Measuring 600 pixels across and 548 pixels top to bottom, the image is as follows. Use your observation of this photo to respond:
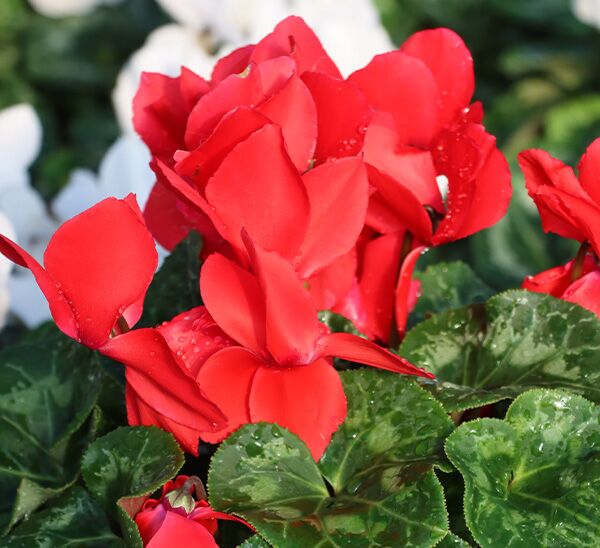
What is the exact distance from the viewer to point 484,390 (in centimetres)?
71

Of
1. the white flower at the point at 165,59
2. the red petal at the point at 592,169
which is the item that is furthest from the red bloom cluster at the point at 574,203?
the white flower at the point at 165,59

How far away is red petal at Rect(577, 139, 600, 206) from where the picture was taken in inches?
26.7

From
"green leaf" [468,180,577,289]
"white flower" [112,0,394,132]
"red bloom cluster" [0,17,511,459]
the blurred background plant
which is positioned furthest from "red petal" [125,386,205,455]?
"green leaf" [468,180,577,289]

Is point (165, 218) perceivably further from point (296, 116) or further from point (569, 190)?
point (569, 190)

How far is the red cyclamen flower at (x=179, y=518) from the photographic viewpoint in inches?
24.1

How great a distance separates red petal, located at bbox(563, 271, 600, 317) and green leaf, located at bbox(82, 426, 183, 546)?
0.29 m

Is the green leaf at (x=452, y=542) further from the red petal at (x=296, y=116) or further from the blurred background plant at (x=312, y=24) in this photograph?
the blurred background plant at (x=312, y=24)

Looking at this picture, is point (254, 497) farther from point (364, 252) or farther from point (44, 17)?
point (44, 17)

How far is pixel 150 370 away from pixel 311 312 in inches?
3.9

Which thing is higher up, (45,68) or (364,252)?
(364,252)

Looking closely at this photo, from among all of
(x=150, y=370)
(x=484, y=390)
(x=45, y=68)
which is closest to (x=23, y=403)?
(x=150, y=370)

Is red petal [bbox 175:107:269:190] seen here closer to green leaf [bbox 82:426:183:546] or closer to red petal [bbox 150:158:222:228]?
red petal [bbox 150:158:222:228]

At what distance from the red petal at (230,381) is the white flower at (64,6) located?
5.61 feet

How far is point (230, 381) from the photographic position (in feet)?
2.11
